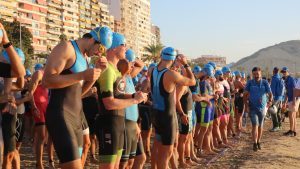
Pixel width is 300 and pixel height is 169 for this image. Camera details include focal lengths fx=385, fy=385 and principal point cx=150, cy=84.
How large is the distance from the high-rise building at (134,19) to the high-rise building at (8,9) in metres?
57.9

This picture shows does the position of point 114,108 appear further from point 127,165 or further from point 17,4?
point 17,4

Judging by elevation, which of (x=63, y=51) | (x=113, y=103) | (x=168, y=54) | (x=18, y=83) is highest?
(x=168, y=54)

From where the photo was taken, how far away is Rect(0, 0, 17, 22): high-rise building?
78.4m

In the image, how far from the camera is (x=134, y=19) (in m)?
155

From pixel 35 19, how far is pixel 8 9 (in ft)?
37.7

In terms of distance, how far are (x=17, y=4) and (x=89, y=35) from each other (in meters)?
88.8

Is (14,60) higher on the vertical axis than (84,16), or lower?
lower

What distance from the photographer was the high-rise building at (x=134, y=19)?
143087 millimetres

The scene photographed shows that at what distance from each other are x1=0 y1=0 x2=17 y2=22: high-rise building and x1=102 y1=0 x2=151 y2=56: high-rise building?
57.9 metres

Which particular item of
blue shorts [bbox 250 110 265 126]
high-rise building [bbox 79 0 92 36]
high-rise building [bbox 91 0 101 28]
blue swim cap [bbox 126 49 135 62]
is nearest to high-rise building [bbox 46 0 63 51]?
high-rise building [bbox 79 0 92 36]

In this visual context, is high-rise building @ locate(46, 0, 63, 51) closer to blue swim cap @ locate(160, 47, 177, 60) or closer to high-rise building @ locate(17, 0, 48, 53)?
high-rise building @ locate(17, 0, 48, 53)

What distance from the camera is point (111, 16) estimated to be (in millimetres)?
133750

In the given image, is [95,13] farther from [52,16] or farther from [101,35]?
[101,35]

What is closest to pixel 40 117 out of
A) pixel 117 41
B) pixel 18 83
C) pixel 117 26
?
pixel 18 83
